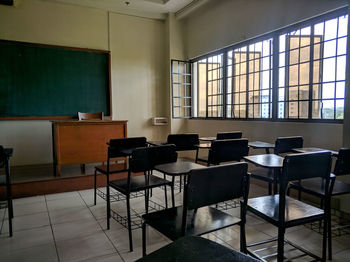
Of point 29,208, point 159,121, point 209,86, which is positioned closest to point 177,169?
point 29,208

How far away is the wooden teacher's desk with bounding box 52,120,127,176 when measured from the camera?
362 centimetres

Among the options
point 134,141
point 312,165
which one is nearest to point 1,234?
point 134,141

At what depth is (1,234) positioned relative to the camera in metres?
2.29

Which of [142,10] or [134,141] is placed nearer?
[134,141]

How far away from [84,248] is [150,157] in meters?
0.90

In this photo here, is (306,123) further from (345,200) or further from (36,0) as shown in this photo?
(36,0)

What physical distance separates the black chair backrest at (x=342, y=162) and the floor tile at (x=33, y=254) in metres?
2.25

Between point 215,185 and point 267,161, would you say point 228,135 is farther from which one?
point 215,185

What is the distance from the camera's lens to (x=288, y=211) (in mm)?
1627

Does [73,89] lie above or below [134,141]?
above

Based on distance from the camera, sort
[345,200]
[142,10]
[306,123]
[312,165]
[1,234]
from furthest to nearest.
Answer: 1. [142,10]
2. [306,123]
3. [345,200]
4. [1,234]
5. [312,165]

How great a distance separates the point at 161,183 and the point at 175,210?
2.20 feet

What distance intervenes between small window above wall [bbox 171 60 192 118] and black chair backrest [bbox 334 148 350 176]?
399 cm

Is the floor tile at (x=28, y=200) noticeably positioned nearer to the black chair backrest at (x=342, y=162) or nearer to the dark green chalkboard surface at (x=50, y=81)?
the dark green chalkboard surface at (x=50, y=81)
